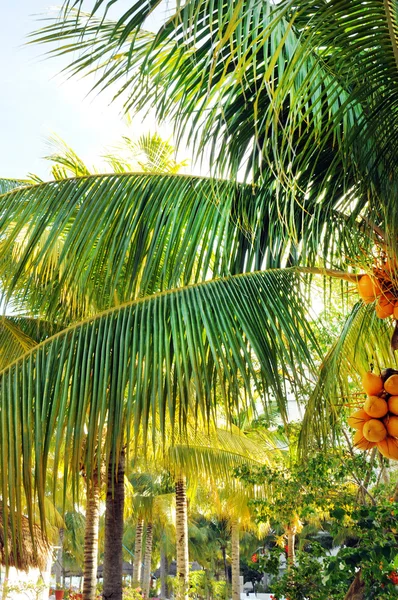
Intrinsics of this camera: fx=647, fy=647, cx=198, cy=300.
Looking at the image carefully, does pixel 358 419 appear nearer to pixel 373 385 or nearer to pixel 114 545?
pixel 373 385

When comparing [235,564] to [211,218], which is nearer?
[211,218]

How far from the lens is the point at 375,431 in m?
2.80

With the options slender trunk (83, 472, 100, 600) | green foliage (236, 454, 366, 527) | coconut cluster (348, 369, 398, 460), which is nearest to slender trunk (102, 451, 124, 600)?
slender trunk (83, 472, 100, 600)

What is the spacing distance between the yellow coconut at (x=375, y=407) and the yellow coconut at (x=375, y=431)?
3cm

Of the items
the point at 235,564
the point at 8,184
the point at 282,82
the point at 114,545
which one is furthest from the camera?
the point at 235,564

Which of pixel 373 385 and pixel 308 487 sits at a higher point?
pixel 373 385

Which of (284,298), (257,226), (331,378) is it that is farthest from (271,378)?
(331,378)

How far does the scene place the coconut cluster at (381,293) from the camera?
2.91 m

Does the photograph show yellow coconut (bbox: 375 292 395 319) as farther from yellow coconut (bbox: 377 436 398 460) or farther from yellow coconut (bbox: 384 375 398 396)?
yellow coconut (bbox: 377 436 398 460)

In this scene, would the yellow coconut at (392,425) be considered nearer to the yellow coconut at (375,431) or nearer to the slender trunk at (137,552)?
the yellow coconut at (375,431)

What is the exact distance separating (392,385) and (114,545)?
6036mm

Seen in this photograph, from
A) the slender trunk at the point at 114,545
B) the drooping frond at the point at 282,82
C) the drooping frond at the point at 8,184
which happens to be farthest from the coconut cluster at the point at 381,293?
the slender trunk at the point at 114,545

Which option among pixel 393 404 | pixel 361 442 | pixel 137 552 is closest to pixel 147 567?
pixel 137 552

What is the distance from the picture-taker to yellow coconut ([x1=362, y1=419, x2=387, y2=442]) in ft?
9.19
